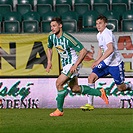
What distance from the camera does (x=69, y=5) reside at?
1908 centimetres

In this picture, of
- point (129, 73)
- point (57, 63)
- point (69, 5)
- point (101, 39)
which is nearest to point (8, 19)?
point (69, 5)

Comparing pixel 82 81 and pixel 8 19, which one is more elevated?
pixel 8 19

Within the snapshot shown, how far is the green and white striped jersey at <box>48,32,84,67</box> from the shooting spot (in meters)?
11.8

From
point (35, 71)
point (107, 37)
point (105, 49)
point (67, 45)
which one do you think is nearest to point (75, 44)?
point (67, 45)

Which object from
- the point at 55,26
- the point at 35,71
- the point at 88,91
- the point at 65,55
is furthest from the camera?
the point at 35,71

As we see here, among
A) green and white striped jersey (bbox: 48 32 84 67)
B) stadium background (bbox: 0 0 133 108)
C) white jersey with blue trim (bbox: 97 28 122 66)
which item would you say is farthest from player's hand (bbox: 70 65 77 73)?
stadium background (bbox: 0 0 133 108)

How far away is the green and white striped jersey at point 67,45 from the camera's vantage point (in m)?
11.8

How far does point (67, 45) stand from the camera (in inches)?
469

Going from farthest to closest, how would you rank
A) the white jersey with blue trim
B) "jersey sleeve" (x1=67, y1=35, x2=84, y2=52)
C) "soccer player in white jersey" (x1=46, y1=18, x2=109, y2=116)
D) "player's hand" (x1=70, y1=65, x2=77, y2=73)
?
the white jersey with blue trim
"jersey sleeve" (x1=67, y1=35, x2=84, y2=52)
"soccer player in white jersey" (x1=46, y1=18, x2=109, y2=116)
"player's hand" (x1=70, y1=65, x2=77, y2=73)

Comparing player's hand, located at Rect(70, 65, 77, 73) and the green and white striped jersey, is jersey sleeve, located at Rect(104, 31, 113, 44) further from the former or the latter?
player's hand, located at Rect(70, 65, 77, 73)

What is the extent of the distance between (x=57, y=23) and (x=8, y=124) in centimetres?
245

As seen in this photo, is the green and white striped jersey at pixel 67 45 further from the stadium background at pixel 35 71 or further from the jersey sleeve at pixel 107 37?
the stadium background at pixel 35 71

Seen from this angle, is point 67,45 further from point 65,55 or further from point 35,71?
point 35,71

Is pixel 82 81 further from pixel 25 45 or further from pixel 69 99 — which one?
pixel 25 45
